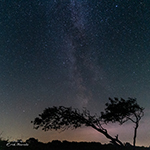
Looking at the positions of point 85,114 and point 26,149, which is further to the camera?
point 85,114

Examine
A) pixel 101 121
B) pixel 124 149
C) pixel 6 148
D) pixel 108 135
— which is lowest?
pixel 6 148

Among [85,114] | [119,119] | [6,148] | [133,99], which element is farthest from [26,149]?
[133,99]

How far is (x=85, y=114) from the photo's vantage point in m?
22.3

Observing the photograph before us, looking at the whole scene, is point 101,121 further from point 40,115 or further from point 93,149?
point 40,115

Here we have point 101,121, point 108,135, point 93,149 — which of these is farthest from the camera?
point 101,121

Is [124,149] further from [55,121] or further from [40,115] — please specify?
[40,115]

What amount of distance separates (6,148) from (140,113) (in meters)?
16.9

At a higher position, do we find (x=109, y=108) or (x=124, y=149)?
(x=109, y=108)

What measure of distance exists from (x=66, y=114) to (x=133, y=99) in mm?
9022

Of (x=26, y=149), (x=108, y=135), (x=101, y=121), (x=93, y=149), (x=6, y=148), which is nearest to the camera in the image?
(x=6, y=148)

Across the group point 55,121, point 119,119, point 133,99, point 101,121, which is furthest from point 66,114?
point 133,99

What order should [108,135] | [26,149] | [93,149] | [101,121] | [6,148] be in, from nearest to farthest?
[6,148], [26,149], [93,149], [108,135], [101,121]

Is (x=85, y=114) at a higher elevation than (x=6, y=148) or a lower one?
higher

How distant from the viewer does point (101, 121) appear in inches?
885
